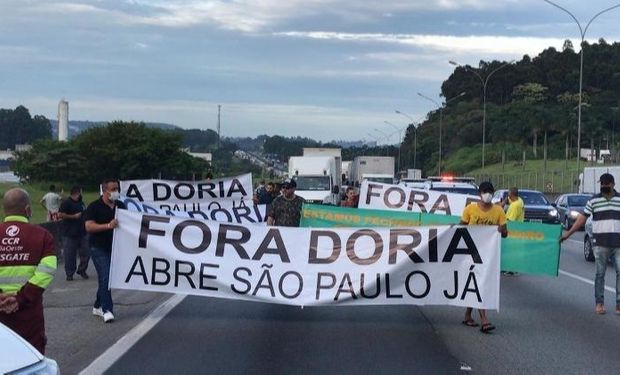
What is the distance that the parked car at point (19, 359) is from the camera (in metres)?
4.64

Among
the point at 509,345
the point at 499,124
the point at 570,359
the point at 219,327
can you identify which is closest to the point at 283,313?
the point at 219,327

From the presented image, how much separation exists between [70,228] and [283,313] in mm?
6359

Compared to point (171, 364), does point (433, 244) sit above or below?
above

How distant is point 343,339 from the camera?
1070cm

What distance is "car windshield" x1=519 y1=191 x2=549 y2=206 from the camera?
3141cm

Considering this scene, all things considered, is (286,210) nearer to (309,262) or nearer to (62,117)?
(309,262)

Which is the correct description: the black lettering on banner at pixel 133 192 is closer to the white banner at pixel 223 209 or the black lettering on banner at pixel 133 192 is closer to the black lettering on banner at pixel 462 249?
the white banner at pixel 223 209

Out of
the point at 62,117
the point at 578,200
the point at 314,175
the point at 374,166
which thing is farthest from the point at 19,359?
the point at 62,117

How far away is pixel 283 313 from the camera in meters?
12.9

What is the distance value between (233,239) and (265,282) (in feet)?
2.25

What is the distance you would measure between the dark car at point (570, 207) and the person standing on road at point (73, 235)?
22080mm

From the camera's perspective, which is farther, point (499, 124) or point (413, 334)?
point (499, 124)

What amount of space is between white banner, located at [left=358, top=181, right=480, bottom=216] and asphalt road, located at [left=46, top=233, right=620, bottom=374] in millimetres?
6063

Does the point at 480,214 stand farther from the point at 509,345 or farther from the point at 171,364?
the point at 171,364
